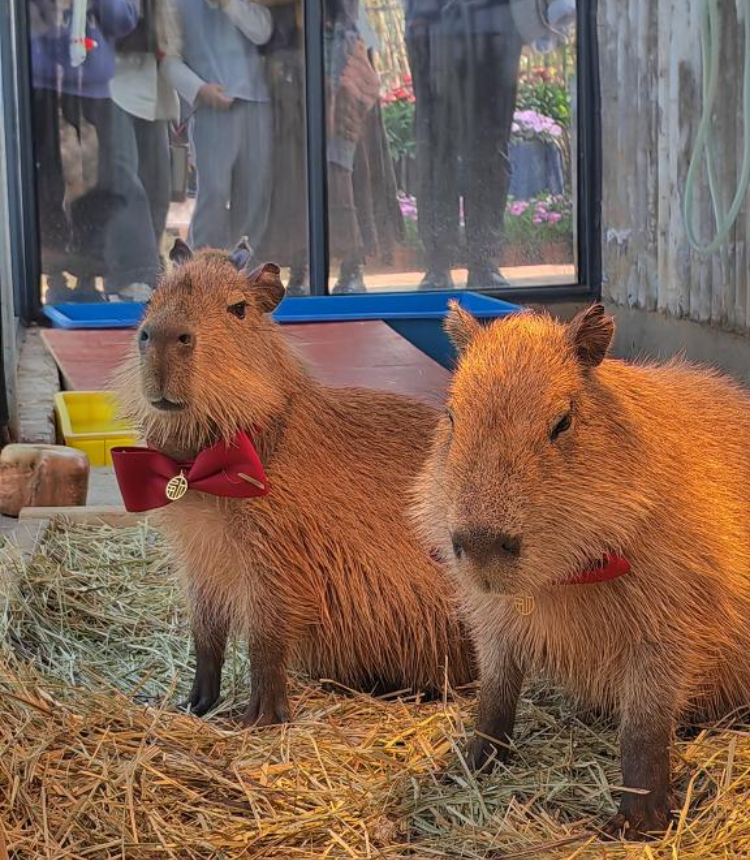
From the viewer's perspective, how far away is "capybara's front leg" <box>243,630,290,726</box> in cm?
270

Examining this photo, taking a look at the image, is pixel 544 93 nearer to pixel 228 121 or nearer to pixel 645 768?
pixel 228 121

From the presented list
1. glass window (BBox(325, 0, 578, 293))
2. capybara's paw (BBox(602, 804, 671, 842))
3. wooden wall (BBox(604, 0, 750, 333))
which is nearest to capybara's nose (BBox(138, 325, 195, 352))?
capybara's paw (BBox(602, 804, 671, 842))

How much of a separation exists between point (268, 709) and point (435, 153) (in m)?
5.51

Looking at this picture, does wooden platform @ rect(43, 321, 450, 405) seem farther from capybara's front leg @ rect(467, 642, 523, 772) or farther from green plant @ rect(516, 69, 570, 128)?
capybara's front leg @ rect(467, 642, 523, 772)

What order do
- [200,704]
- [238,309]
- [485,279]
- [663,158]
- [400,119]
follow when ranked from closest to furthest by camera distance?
1. [238,309]
2. [200,704]
3. [663,158]
4. [400,119]
5. [485,279]

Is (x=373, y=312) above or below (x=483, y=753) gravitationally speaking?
above

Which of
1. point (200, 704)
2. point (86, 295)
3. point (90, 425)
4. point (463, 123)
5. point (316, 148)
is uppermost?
point (463, 123)

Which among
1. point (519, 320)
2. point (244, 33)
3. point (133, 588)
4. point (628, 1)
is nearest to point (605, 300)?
point (628, 1)

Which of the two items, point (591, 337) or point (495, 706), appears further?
point (495, 706)

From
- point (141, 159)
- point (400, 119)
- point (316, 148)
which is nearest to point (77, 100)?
point (141, 159)

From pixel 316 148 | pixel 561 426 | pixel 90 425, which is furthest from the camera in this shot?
pixel 316 148

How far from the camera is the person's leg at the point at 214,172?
7.64 m

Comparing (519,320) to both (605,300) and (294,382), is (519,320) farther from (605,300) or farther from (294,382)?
(605,300)

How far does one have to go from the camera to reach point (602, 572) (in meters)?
2.12
